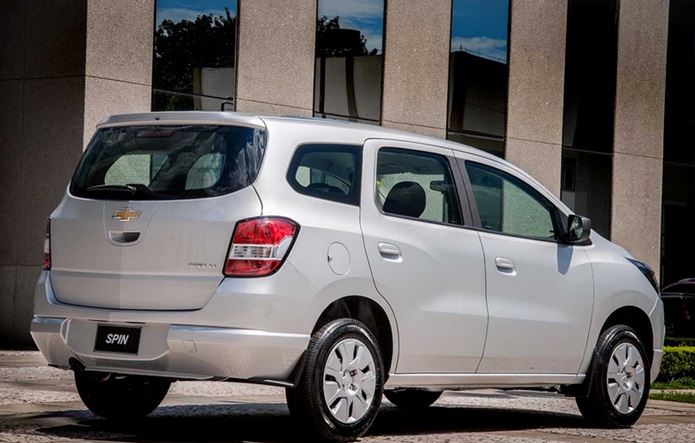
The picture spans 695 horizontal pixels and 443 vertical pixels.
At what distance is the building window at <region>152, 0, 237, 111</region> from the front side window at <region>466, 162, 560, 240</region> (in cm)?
878

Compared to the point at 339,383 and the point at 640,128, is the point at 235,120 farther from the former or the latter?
the point at 640,128

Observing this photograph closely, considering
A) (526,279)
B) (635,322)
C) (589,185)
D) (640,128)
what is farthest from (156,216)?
(640,128)

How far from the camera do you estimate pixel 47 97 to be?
1655 centimetres

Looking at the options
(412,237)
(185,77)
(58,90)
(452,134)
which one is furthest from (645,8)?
(412,237)

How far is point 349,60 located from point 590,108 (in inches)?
241

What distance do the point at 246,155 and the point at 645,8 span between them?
18.4 metres

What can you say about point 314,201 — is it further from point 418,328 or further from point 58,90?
point 58,90

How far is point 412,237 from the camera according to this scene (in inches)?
299

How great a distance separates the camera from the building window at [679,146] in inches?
961

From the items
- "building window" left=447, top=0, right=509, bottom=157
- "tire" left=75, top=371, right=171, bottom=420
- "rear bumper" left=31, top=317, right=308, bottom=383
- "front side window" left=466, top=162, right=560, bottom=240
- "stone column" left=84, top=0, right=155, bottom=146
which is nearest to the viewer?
"rear bumper" left=31, top=317, right=308, bottom=383

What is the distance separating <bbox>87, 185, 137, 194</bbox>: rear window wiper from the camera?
7164mm

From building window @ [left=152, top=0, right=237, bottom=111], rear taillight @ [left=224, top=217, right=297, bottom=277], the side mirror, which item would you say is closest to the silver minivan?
rear taillight @ [left=224, top=217, right=297, bottom=277]

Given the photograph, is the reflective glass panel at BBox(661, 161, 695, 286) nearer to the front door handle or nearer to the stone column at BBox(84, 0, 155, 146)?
the stone column at BBox(84, 0, 155, 146)

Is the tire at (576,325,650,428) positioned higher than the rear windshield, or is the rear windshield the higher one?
the rear windshield
